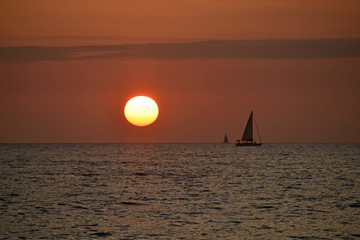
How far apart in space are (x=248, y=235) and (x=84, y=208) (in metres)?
18.4

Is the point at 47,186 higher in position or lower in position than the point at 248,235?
higher

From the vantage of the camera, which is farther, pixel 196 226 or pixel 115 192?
pixel 115 192

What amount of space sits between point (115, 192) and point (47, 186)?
40.7 feet

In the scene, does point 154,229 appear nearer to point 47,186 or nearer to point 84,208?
point 84,208

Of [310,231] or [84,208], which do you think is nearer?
[310,231]

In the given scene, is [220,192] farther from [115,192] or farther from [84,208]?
[84,208]

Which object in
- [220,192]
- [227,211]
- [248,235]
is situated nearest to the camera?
[248,235]

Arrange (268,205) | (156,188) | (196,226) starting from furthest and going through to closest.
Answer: (156,188) → (268,205) → (196,226)

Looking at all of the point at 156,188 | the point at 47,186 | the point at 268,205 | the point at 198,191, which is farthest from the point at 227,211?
the point at 47,186

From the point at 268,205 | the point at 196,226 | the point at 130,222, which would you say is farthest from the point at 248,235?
the point at 268,205

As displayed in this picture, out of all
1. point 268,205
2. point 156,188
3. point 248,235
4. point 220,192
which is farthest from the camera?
point 156,188

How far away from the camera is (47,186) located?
72.5 m

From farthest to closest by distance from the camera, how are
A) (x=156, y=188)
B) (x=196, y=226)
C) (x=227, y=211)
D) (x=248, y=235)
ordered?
(x=156, y=188) → (x=227, y=211) → (x=196, y=226) → (x=248, y=235)

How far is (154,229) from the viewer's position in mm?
39938
